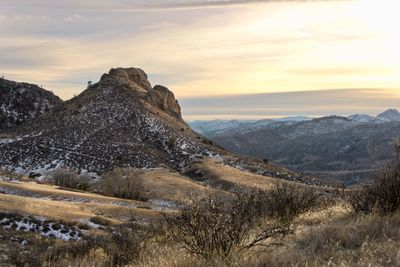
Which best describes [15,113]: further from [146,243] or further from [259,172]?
[146,243]

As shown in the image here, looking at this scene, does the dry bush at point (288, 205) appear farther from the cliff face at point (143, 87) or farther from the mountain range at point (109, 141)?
the cliff face at point (143, 87)

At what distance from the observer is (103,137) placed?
86000 mm

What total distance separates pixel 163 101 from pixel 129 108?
22.1 meters

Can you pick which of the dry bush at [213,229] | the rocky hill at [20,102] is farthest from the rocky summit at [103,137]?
the dry bush at [213,229]

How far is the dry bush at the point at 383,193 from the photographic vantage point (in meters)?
9.72

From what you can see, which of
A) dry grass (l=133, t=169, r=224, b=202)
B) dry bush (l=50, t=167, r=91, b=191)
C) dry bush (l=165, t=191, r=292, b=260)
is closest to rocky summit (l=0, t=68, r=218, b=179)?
dry bush (l=50, t=167, r=91, b=191)

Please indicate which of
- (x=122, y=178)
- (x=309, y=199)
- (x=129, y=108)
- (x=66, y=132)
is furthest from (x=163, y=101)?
(x=309, y=199)

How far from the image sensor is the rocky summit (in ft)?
252

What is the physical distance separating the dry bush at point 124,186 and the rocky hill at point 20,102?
7230 cm

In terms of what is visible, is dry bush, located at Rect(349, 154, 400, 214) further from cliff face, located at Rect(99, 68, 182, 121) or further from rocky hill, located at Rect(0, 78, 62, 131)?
rocky hill, located at Rect(0, 78, 62, 131)

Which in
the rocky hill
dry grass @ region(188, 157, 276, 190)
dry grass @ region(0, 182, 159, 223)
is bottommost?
dry grass @ region(188, 157, 276, 190)

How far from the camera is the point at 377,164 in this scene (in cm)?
1053

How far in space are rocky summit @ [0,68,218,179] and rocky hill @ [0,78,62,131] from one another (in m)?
29.5

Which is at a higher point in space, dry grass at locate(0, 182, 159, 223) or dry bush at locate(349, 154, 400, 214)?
Result: dry bush at locate(349, 154, 400, 214)
